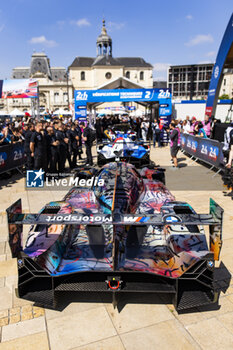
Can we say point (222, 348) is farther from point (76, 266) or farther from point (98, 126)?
point (98, 126)

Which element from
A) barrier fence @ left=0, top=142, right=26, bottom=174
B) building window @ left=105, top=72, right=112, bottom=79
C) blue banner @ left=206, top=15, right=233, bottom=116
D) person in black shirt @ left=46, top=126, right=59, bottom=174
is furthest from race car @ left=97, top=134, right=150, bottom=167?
building window @ left=105, top=72, right=112, bottom=79

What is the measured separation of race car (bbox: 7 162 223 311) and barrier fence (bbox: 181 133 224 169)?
256 inches

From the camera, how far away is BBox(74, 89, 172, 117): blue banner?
64.0 ft

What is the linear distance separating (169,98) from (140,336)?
61.2 ft

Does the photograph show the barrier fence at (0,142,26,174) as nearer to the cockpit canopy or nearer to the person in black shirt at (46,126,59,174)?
the person in black shirt at (46,126,59,174)

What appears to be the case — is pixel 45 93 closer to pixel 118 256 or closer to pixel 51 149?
pixel 51 149

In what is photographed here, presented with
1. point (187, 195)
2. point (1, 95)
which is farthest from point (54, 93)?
point (187, 195)

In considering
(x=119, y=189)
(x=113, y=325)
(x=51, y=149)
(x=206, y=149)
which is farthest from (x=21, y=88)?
(x=113, y=325)

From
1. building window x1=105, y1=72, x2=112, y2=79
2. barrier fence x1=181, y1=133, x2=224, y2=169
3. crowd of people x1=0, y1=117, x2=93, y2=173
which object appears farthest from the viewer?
building window x1=105, y1=72, x2=112, y2=79

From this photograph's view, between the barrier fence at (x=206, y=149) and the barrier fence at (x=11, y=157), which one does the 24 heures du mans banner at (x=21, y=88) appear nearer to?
the barrier fence at (x=11, y=157)

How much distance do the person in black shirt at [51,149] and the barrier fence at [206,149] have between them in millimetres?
5761

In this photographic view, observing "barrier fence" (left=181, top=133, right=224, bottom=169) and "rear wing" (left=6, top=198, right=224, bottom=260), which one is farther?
"barrier fence" (left=181, top=133, right=224, bottom=169)

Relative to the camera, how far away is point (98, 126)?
65.7ft

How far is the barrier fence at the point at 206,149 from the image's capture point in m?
9.46
